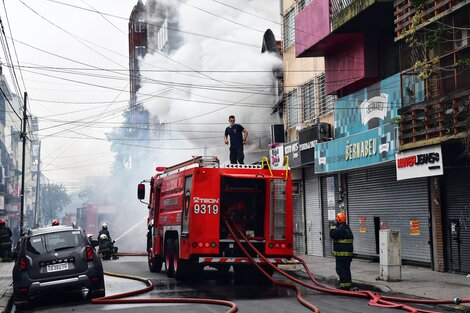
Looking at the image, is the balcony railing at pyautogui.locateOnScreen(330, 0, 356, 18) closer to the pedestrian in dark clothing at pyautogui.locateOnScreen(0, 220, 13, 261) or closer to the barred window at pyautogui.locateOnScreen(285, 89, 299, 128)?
the barred window at pyautogui.locateOnScreen(285, 89, 299, 128)

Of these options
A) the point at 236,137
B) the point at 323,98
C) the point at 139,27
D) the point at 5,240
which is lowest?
the point at 5,240

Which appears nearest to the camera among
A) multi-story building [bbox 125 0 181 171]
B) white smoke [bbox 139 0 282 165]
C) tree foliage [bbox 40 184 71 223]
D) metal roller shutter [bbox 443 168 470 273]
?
metal roller shutter [bbox 443 168 470 273]

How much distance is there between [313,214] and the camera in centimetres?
2662

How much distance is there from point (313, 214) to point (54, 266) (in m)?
15.5

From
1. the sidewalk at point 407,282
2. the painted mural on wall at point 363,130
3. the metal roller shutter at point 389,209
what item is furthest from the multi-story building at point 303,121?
the sidewalk at point 407,282

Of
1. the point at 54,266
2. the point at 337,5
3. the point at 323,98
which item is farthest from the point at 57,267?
the point at 323,98

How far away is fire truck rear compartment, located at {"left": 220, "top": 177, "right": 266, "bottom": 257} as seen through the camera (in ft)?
49.9

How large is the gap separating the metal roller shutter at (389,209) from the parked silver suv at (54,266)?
9494 millimetres

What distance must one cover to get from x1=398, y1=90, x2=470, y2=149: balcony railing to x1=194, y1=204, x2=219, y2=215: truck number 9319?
17.6 ft

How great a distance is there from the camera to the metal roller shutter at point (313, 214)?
26.0 metres

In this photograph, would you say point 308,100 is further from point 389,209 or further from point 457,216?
point 457,216

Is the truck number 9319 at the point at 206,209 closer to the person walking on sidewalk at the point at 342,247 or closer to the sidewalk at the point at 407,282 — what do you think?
the person walking on sidewalk at the point at 342,247

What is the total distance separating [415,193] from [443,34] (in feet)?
16.0

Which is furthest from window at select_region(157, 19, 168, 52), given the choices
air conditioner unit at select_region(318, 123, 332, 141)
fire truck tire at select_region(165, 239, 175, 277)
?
fire truck tire at select_region(165, 239, 175, 277)
